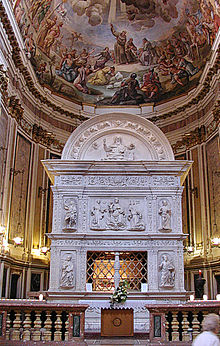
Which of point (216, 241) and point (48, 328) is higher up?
point (216, 241)

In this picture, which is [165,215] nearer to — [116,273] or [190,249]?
[116,273]

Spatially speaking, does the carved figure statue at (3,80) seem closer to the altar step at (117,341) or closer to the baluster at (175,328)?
the altar step at (117,341)

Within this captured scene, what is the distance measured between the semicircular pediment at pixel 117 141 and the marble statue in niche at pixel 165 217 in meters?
1.86

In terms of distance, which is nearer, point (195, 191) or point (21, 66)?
point (21, 66)

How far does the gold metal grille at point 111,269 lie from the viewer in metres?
13.5

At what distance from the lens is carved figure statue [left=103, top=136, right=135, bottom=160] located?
14.7 m

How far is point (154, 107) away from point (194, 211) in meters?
7.80

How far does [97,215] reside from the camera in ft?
45.3

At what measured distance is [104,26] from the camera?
25.9 metres

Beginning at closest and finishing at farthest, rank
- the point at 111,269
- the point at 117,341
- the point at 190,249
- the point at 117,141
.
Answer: the point at 117,341, the point at 111,269, the point at 117,141, the point at 190,249

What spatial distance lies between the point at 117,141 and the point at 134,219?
122 inches

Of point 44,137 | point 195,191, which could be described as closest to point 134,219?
point 195,191

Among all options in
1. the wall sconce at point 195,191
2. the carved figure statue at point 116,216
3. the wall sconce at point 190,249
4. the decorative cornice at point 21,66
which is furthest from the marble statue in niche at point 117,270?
the decorative cornice at point 21,66

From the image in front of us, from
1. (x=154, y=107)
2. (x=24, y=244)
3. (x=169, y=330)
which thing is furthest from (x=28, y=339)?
(x=154, y=107)
